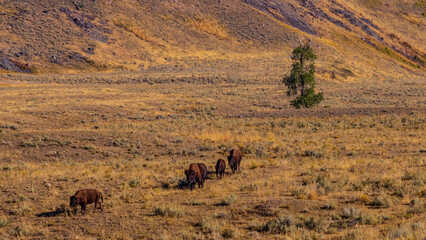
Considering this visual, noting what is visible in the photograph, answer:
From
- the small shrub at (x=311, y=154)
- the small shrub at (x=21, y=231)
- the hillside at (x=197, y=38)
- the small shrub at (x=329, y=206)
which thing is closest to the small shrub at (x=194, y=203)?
the small shrub at (x=329, y=206)

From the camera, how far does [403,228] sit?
8867mm

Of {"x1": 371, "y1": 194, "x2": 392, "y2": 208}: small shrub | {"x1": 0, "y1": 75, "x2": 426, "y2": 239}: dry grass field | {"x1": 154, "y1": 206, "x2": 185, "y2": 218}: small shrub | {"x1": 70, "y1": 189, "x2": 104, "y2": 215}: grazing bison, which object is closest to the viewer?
{"x1": 0, "y1": 75, "x2": 426, "y2": 239}: dry grass field

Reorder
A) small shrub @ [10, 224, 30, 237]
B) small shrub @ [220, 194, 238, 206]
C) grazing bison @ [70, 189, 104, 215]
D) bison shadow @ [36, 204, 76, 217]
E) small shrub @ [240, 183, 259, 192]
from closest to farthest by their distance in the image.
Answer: small shrub @ [10, 224, 30, 237] < grazing bison @ [70, 189, 104, 215] < bison shadow @ [36, 204, 76, 217] < small shrub @ [220, 194, 238, 206] < small shrub @ [240, 183, 259, 192]

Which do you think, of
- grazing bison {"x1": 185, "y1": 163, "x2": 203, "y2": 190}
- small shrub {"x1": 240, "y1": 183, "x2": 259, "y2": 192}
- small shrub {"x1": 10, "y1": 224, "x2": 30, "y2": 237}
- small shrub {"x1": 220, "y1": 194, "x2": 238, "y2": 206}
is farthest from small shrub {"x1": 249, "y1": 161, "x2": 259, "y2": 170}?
small shrub {"x1": 10, "y1": 224, "x2": 30, "y2": 237}

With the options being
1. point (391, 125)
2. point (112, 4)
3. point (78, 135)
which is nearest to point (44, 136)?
point (78, 135)

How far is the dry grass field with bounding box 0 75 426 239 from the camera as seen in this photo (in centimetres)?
1044

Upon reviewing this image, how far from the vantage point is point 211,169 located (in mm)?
18922

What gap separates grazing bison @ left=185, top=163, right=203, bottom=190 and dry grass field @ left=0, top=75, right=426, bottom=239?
42cm

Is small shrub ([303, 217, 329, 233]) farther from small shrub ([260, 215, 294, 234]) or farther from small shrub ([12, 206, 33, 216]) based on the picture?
small shrub ([12, 206, 33, 216])

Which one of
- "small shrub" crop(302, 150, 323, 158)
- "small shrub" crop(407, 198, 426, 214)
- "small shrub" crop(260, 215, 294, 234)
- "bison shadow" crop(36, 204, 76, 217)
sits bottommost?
"bison shadow" crop(36, 204, 76, 217)

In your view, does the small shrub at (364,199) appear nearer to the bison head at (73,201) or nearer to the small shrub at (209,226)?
the small shrub at (209,226)

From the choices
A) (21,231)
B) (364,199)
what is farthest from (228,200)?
(21,231)

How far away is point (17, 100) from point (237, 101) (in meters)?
27.4

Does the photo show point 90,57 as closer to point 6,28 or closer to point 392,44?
point 6,28
